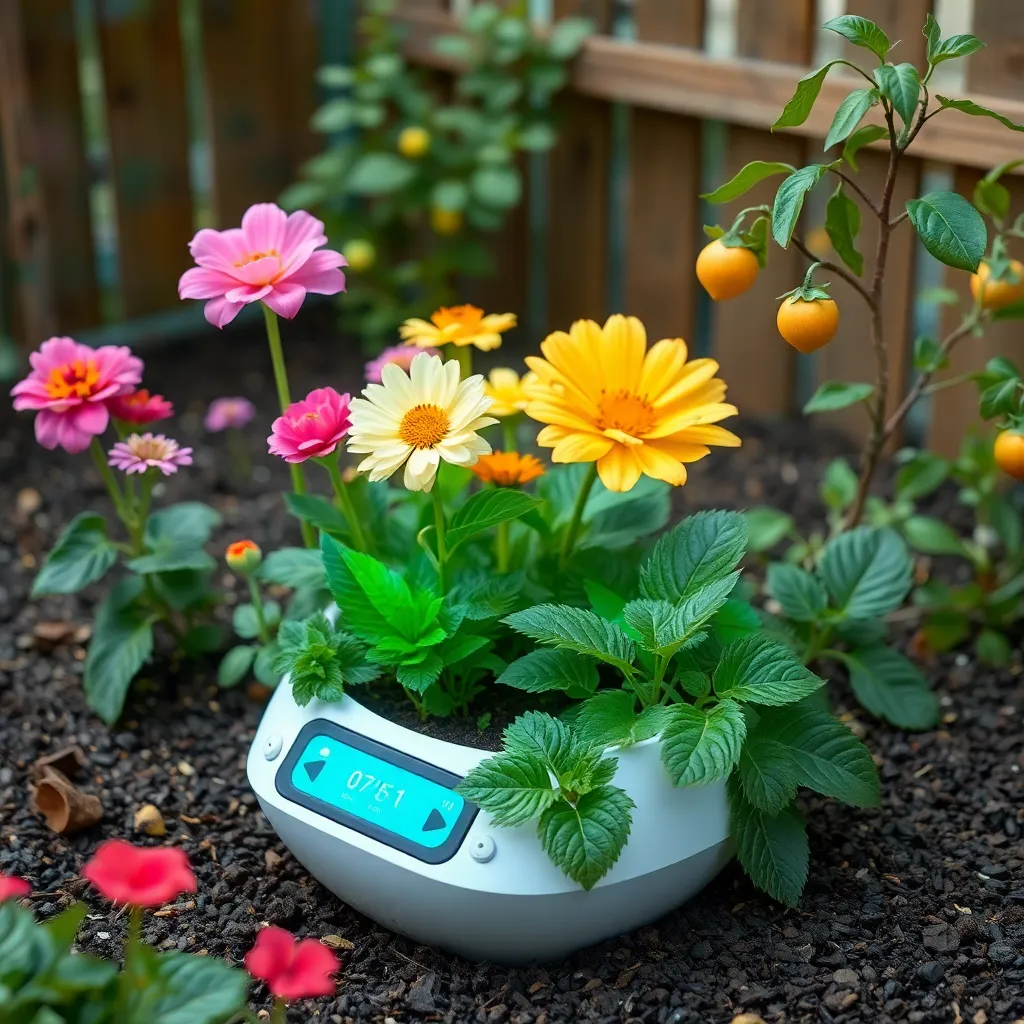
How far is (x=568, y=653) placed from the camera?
1.34 metres

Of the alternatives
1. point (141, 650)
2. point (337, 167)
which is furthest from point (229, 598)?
point (337, 167)

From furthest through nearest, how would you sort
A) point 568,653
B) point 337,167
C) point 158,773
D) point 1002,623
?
1. point 337,167
2. point 1002,623
3. point 158,773
4. point 568,653

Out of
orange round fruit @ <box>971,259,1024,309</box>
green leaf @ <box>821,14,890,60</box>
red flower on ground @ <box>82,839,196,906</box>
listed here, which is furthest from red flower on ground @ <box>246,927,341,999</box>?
orange round fruit @ <box>971,259,1024,309</box>

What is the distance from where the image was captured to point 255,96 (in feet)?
9.00

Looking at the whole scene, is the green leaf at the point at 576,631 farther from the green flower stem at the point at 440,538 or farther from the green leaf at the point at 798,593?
the green leaf at the point at 798,593

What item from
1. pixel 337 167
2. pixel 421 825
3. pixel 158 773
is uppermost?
pixel 337 167

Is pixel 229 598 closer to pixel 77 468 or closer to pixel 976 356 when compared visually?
pixel 77 468

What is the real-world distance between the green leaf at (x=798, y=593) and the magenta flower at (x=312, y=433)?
0.59 meters

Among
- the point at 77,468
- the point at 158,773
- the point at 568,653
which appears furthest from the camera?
the point at 77,468

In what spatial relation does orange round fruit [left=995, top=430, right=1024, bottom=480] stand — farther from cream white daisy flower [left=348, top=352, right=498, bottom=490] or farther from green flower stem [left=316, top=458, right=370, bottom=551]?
green flower stem [left=316, top=458, right=370, bottom=551]

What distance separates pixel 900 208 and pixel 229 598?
1.15 meters

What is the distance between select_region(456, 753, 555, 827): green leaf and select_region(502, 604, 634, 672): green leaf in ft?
0.38

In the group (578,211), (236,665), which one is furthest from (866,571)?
(578,211)

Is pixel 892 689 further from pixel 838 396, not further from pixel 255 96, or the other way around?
pixel 255 96
